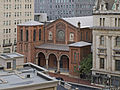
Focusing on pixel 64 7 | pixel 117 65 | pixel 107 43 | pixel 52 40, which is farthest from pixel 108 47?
pixel 64 7

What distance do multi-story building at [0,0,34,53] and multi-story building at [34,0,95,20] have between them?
3559 centimetres

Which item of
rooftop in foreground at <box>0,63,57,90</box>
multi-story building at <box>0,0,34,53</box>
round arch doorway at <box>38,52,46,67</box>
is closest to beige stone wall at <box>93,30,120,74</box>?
round arch doorway at <box>38,52,46,67</box>

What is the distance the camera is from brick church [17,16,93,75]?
7625cm

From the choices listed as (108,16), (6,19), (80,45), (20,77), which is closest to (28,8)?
(6,19)

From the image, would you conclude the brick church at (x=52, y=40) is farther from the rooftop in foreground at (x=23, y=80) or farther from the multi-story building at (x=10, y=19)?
the rooftop in foreground at (x=23, y=80)

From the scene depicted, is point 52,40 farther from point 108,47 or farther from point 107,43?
point 108,47

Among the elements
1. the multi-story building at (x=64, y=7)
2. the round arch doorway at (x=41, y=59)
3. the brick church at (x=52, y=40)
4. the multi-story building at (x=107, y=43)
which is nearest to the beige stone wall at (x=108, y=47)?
the multi-story building at (x=107, y=43)

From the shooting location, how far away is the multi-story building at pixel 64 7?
139 metres

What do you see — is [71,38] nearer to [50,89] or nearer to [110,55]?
[110,55]

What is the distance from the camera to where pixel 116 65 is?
191ft

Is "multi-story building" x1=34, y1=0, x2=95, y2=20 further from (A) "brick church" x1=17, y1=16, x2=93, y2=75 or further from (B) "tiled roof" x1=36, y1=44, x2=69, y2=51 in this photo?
(B) "tiled roof" x1=36, y1=44, x2=69, y2=51

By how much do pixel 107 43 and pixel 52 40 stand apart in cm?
2453

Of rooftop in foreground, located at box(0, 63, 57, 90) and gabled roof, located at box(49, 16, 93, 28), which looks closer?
rooftop in foreground, located at box(0, 63, 57, 90)

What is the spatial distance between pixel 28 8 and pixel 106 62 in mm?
53777
